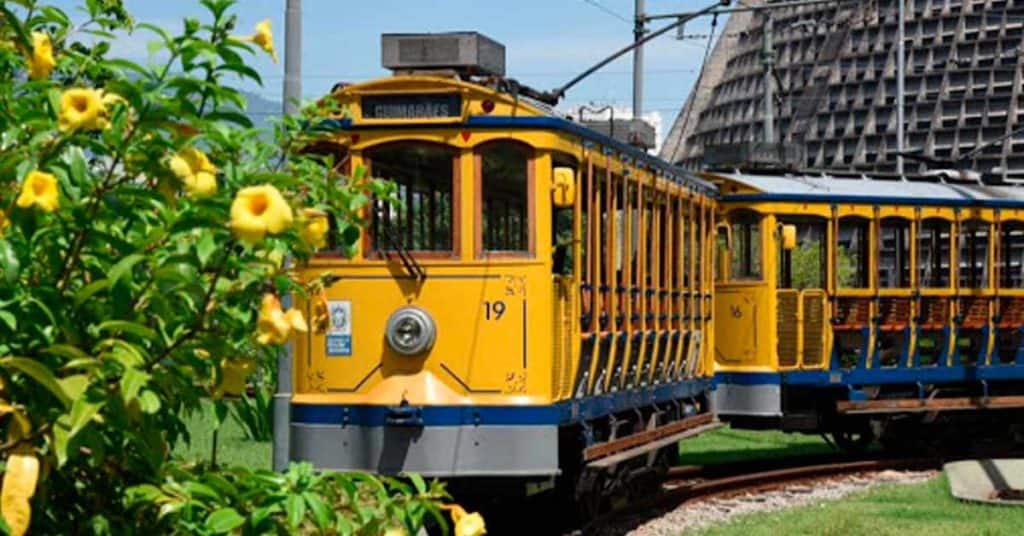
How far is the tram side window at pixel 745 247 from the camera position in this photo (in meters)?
21.6

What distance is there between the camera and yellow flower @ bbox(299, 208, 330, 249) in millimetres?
5109

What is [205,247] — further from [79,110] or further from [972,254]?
[972,254]

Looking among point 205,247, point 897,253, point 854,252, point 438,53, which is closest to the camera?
point 205,247

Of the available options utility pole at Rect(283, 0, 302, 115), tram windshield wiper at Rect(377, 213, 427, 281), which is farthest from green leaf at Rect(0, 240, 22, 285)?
utility pole at Rect(283, 0, 302, 115)

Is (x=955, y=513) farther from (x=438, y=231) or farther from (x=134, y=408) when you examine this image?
(x=134, y=408)

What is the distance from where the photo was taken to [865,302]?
874 inches

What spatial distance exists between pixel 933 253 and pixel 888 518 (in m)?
6.79

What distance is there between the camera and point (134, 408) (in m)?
4.48

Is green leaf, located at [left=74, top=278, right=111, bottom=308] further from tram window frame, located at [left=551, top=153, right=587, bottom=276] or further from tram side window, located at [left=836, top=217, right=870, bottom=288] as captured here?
tram side window, located at [left=836, top=217, right=870, bottom=288]

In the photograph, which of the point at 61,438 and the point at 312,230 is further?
the point at 312,230

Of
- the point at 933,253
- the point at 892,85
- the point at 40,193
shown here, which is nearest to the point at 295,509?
the point at 40,193

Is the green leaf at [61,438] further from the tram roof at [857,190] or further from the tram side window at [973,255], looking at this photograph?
the tram side window at [973,255]

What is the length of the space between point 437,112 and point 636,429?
4.55m

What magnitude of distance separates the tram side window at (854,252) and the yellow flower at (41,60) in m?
17.5
